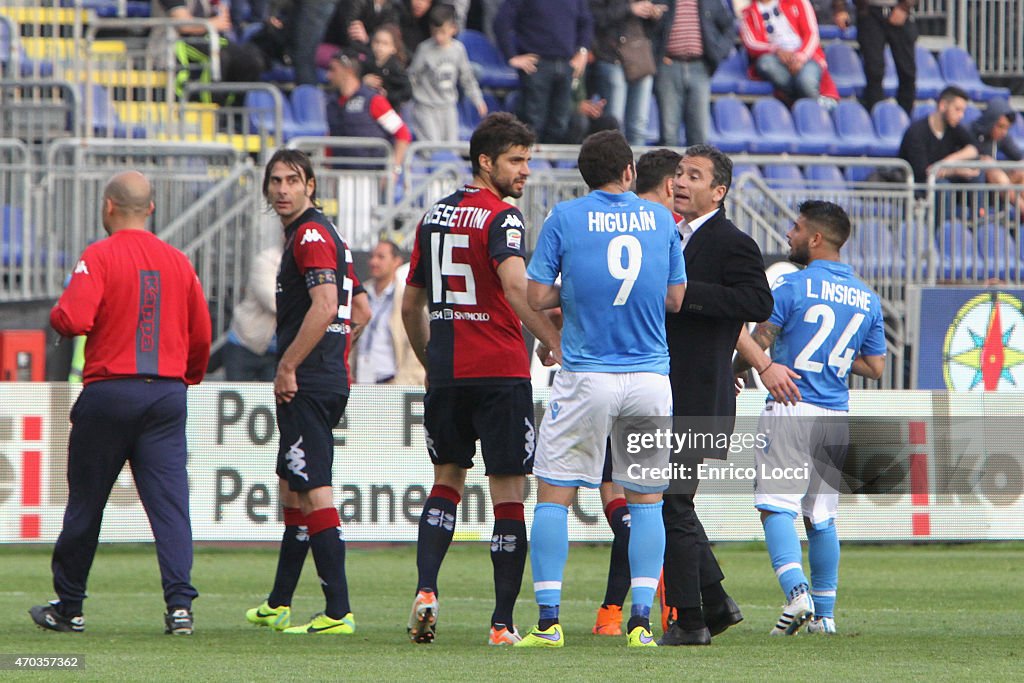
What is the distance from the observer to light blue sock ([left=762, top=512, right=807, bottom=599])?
8.25 m

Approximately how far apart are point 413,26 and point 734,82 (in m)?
4.43

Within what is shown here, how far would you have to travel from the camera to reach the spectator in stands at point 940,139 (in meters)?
17.8

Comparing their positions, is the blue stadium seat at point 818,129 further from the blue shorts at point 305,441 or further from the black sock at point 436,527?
the black sock at point 436,527

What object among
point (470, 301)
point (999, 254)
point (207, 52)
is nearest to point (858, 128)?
point (999, 254)

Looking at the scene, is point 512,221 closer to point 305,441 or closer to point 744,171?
point 305,441

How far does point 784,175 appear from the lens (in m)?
18.0

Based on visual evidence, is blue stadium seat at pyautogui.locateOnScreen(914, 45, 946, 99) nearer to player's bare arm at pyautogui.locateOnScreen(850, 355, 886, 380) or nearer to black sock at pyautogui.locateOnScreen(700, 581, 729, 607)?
player's bare arm at pyautogui.locateOnScreen(850, 355, 886, 380)

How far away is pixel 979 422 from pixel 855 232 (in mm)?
2832

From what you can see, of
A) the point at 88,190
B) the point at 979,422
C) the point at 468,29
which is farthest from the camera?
the point at 468,29

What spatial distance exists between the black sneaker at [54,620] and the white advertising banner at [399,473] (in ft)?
15.7

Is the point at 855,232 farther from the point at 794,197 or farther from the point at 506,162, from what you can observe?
the point at 506,162

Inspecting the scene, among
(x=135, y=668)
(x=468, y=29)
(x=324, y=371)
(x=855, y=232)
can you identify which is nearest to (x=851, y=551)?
(x=855, y=232)

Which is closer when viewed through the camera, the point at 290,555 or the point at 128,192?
the point at 128,192

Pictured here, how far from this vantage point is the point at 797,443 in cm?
837
